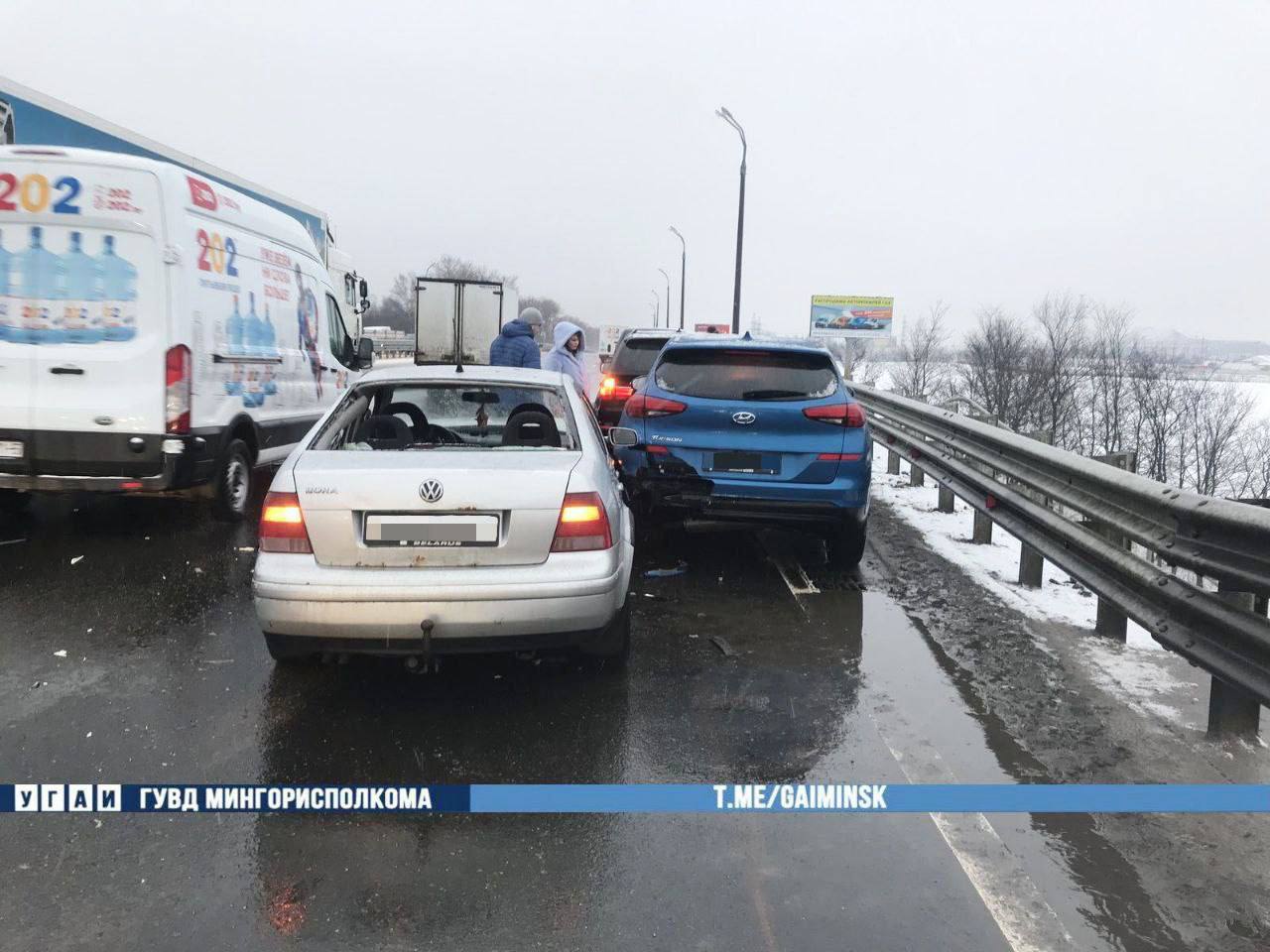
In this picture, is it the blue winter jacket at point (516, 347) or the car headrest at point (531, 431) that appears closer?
the car headrest at point (531, 431)

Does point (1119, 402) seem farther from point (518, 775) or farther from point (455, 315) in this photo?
point (518, 775)

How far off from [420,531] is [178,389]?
3.65 meters

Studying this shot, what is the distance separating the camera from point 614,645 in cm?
459

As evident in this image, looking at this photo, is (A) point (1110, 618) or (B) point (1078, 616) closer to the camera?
(A) point (1110, 618)

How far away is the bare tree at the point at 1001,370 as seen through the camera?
51.4 m

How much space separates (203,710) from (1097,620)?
16.1 ft

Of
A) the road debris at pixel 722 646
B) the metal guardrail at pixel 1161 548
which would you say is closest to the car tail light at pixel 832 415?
→ the metal guardrail at pixel 1161 548

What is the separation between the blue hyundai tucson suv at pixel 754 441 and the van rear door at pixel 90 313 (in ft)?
11.1

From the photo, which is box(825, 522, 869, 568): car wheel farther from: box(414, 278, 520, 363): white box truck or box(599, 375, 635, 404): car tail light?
box(414, 278, 520, 363): white box truck

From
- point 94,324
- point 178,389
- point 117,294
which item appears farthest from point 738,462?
point 94,324

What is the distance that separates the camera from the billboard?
116 ft

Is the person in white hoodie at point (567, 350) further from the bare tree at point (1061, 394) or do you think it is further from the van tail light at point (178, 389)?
the bare tree at point (1061, 394)

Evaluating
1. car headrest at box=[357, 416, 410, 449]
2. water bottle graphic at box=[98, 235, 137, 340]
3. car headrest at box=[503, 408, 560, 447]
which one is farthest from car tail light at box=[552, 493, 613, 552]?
water bottle graphic at box=[98, 235, 137, 340]

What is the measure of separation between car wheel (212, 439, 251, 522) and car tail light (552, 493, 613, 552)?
442 centimetres
